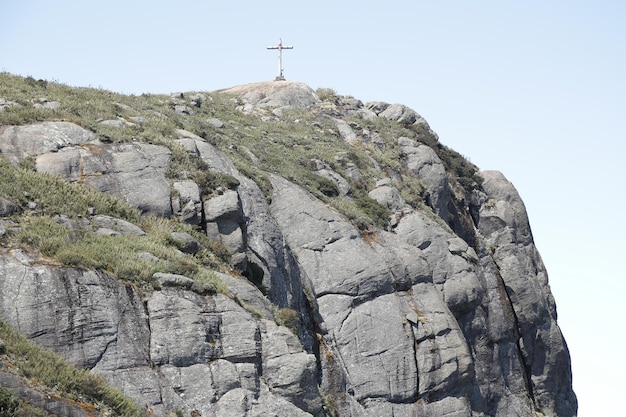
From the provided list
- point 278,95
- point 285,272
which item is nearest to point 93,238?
point 285,272

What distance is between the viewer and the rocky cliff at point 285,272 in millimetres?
29109

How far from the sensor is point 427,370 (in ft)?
133

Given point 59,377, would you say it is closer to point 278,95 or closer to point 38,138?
point 38,138

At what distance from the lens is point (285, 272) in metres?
40.8

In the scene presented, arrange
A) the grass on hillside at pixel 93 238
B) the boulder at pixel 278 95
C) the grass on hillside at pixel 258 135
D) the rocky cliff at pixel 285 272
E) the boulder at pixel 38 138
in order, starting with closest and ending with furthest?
the rocky cliff at pixel 285 272 < the grass on hillside at pixel 93 238 < the boulder at pixel 38 138 < the grass on hillside at pixel 258 135 < the boulder at pixel 278 95

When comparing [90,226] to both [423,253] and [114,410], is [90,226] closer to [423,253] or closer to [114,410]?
[114,410]

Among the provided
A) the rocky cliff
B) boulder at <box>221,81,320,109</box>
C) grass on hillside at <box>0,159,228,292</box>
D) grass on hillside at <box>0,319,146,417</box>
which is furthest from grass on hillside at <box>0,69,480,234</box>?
grass on hillside at <box>0,319,146,417</box>

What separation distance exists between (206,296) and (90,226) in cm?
607

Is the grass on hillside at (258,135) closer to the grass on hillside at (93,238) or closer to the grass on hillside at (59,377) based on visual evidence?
the grass on hillside at (93,238)

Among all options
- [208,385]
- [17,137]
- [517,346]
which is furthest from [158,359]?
[517,346]

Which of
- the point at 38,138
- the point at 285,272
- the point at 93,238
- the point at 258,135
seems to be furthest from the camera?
the point at 258,135

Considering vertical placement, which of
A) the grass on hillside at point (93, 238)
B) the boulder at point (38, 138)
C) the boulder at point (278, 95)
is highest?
the boulder at point (278, 95)

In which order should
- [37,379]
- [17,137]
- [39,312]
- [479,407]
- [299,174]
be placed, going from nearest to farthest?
[37,379], [39,312], [17,137], [479,407], [299,174]

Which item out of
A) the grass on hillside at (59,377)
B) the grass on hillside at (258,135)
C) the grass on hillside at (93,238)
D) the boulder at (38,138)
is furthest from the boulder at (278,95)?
the grass on hillside at (59,377)
